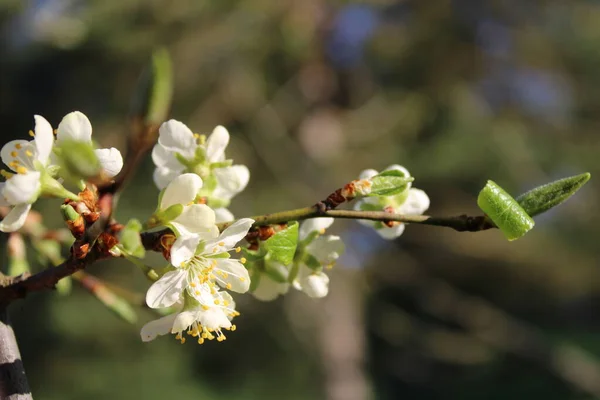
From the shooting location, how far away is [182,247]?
1.35 feet

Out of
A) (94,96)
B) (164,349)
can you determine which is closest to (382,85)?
(94,96)

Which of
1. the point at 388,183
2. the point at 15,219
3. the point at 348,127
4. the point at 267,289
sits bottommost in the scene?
the point at 15,219

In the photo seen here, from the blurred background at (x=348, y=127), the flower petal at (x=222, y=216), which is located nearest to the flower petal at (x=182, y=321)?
the flower petal at (x=222, y=216)

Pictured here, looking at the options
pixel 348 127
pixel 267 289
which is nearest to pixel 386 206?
pixel 267 289

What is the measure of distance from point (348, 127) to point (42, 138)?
4101 mm

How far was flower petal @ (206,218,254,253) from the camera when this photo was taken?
0.41 metres

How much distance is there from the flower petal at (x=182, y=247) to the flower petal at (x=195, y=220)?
0.04 feet

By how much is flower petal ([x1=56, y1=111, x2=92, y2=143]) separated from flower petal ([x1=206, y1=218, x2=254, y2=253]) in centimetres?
11

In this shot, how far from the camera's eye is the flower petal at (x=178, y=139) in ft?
1.83

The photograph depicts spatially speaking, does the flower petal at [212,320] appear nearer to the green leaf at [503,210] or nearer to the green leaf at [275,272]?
the green leaf at [275,272]

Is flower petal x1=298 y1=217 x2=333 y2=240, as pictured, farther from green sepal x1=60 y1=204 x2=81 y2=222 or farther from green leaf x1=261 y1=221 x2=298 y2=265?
green sepal x1=60 y1=204 x2=81 y2=222

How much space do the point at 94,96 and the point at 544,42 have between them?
3.14m

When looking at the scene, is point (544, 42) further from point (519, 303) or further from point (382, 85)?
point (519, 303)

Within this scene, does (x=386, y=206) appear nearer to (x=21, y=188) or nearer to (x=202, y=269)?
(x=202, y=269)
